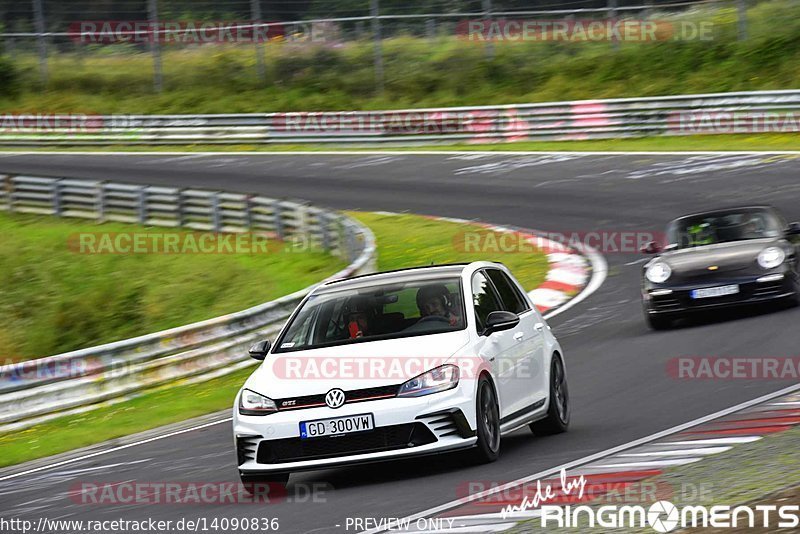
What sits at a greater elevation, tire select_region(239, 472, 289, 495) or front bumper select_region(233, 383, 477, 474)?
front bumper select_region(233, 383, 477, 474)

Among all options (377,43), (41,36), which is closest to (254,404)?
(377,43)

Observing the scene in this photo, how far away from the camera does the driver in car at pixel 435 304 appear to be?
9.16 metres

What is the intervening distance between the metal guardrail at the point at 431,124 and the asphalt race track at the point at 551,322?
145 centimetres

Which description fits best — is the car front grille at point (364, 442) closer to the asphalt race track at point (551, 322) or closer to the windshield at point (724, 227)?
the asphalt race track at point (551, 322)

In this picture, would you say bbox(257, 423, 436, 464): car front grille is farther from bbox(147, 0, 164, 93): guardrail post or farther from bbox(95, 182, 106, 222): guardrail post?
bbox(147, 0, 164, 93): guardrail post

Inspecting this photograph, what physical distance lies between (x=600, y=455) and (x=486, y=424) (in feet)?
2.38

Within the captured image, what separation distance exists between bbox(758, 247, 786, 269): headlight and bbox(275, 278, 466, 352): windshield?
19.3 feet

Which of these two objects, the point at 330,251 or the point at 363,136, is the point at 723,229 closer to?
the point at 330,251

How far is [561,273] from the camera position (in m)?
19.0

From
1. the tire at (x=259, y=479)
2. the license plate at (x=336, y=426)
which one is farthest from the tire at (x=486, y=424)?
the tire at (x=259, y=479)

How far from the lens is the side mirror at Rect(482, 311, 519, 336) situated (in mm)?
9000

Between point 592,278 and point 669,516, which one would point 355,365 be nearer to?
point 669,516

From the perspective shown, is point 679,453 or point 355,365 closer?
point 679,453

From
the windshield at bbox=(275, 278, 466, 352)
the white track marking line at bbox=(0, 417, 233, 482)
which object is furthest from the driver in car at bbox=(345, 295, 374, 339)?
the white track marking line at bbox=(0, 417, 233, 482)
